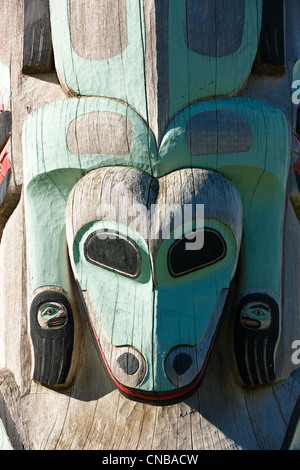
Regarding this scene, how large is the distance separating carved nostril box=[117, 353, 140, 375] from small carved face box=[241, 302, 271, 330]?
0.53 metres

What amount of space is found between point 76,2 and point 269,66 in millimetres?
945

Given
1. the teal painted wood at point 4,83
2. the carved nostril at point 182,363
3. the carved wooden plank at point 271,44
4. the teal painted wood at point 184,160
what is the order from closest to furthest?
the carved nostril at point 182,363, the teal painted wood at point 184,160, the carved wooden plank at point 271,44, the teal painted wood at point 4,83

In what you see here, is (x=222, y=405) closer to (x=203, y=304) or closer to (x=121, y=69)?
(x=203, y=304)

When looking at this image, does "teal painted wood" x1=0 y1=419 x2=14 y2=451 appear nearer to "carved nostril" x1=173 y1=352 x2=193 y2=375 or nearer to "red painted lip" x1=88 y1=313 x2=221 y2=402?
"red painted lip" x1=88 y1=313 x2=221 y2=402

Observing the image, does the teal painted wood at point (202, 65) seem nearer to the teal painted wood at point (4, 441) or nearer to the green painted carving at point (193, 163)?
the green painted carving at point (193, 163)

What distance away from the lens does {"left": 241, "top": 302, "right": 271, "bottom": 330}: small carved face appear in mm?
3344

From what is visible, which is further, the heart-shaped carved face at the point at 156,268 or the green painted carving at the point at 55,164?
the green painted carving at the point at 55,164

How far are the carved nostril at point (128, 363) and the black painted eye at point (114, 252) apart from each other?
0.32 m

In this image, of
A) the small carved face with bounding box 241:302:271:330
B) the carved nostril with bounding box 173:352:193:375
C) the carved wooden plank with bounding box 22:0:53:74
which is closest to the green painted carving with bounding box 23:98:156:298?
the carved wooden plank with bounding box 22:0:53:74

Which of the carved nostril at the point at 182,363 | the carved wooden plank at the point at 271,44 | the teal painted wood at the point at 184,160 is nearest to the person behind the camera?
the carved nostril at the point at 182,363

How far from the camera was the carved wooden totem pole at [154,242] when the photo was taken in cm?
317

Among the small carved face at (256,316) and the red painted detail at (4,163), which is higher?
the red painted detail at (4,163)

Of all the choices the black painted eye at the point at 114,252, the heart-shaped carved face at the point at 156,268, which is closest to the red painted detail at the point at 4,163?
the heart-shaped carved face at the point at 156,268

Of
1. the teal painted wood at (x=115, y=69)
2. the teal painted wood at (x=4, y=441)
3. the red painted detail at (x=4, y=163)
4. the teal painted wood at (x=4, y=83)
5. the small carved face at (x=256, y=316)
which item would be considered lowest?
the teal painted wood at (x=4, y=441)
